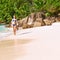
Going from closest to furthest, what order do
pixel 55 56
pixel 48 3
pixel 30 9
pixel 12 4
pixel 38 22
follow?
pixel 55 56, pixel 38 22, pixel 48 3, pixel 30 9, pixel 12 4

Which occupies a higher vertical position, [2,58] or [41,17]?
[2,58]

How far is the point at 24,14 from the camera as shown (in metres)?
35.0

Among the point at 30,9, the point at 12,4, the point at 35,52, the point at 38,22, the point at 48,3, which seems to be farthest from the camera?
the point at 12,4

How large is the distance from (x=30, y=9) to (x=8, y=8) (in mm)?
3870

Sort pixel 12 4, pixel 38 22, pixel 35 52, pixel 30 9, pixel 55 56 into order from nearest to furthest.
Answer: pixel 55 56 → pixel 35 52 → pixel 38 22 → pixel 30 9 → pixel 12 4

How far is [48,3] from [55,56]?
70.5ft

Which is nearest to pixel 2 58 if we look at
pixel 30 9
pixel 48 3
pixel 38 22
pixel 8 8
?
pixel 38 22

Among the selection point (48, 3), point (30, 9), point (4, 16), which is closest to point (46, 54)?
point (48, 3)

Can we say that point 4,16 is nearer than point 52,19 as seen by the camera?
No

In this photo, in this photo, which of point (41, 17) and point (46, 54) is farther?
point (41, 17)

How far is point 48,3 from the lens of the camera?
99.2ft

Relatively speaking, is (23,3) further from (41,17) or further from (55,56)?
(55,56)

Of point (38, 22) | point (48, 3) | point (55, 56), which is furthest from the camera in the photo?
point (48, 3)

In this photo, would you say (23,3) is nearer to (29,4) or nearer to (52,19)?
(29,4)
